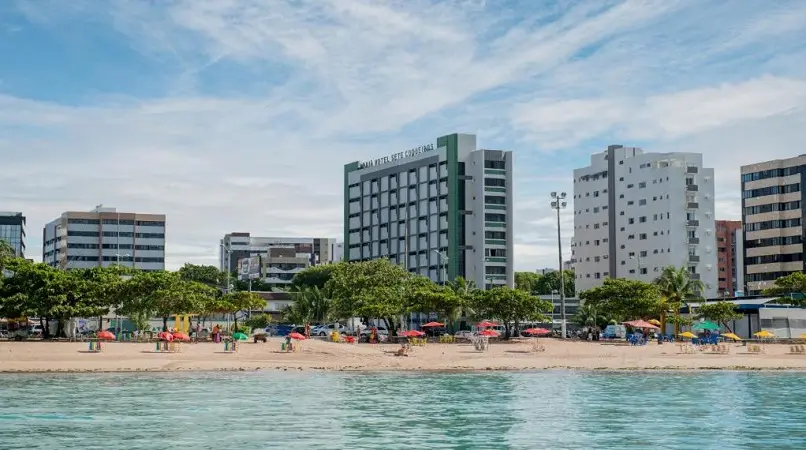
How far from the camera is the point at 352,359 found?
79562mm

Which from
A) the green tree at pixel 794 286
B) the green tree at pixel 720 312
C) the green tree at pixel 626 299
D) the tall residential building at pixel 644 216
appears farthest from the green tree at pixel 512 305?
the tall residential building at pixel 644 216

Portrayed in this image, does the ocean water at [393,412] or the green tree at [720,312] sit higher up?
the green tree at [720,312]

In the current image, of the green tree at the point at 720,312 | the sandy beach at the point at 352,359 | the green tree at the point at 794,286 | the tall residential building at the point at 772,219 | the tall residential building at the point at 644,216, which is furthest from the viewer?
the tall residential building at the point at 644,216

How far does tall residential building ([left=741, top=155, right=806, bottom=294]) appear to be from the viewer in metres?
161

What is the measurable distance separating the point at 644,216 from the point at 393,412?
14745 centimetres

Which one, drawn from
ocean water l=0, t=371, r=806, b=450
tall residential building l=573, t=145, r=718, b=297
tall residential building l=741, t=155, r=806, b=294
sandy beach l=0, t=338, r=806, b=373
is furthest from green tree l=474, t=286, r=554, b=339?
tall residential building l=741, t=155, r=806, b=294

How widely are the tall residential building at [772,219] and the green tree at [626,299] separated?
57872 mm

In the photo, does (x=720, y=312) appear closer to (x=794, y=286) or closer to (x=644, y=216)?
(x=794, y=286)

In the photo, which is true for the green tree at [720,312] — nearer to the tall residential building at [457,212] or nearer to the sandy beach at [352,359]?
the sandy beach at [352,359]

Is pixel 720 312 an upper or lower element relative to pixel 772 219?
lower

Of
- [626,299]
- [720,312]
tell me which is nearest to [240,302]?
[626,299]

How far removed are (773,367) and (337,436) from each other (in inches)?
1975

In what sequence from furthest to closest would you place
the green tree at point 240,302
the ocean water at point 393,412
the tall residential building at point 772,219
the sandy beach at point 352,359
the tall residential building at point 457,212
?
the tall residential building at point 457,212 < the tall residential building at point 772,219 < the green tree at point 240,302 < the sandy beach at point 352,359 < the ocean water at point 393,412

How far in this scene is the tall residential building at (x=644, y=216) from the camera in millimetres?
177875
